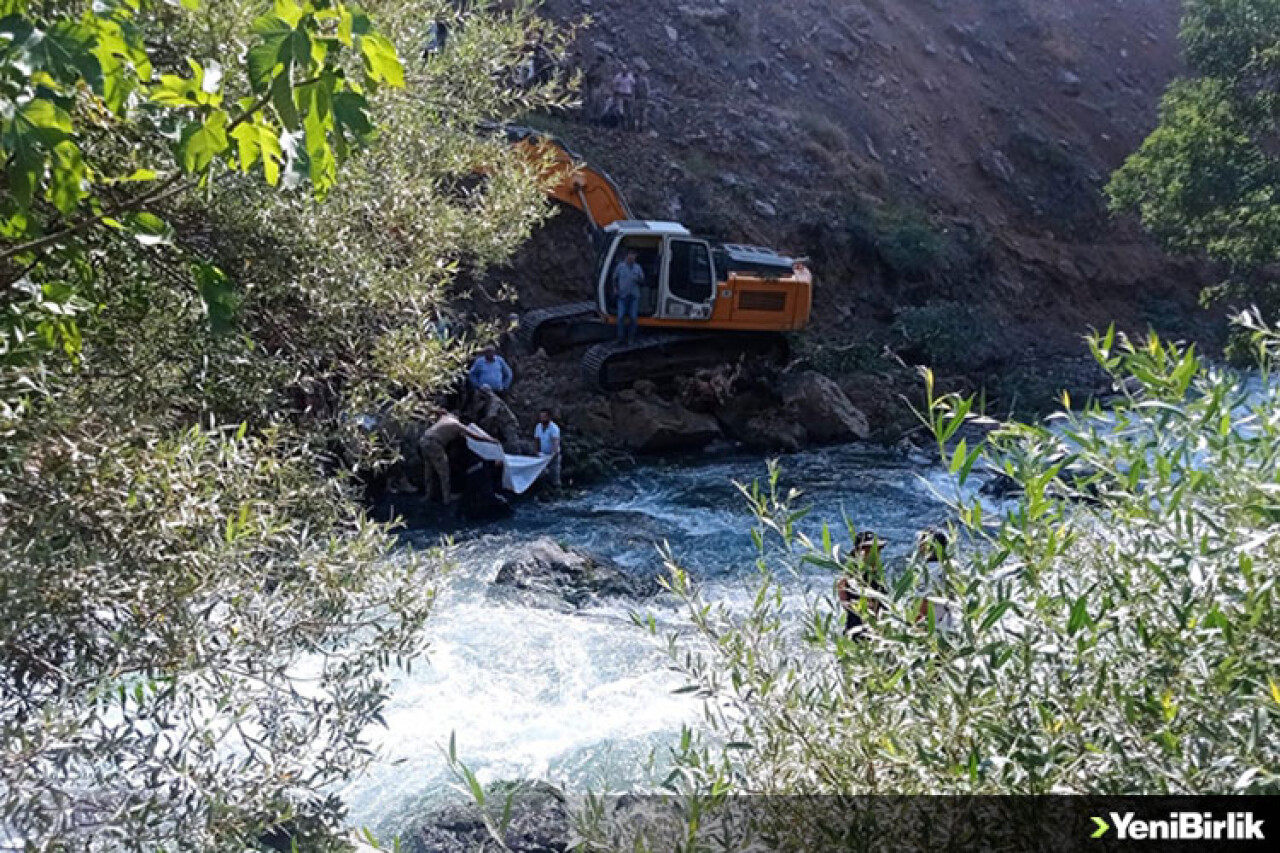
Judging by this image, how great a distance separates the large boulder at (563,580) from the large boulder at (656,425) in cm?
487

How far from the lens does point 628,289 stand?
15789 mm

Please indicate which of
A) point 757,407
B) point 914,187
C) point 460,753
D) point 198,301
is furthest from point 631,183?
point 198,301

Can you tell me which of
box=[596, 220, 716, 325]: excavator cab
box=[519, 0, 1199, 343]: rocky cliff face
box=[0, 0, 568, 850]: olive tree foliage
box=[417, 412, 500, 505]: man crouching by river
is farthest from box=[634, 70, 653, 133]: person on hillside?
box=[0, 0, 568, 850]: olive tree foliage

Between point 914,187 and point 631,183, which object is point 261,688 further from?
point 914,187

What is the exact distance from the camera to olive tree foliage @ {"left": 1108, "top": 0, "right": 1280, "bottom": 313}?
16.5 metres

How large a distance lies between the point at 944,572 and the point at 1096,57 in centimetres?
3467

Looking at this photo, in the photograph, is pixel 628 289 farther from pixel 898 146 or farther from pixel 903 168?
pixel 898 146

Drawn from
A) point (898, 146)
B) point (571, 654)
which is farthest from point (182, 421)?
point (898, 146)

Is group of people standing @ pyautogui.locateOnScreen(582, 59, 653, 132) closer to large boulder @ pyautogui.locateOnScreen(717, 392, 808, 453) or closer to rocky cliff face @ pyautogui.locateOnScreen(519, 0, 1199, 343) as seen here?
rocky cliff face @ pyautogui.locateOnScreen(519, 0, 1199, 343)

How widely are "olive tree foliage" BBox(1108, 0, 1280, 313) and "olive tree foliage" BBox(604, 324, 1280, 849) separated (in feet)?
52.6

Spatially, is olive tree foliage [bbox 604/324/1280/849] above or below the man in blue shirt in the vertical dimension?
above

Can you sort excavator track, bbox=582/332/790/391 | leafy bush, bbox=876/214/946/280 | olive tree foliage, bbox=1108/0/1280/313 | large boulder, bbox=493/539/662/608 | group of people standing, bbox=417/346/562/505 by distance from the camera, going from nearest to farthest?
large boulder, bbox=493/539/662/608
group of people standing, bbox=417/346/562/505
excavator track, bbox=582/332/790/391
olive tree foliage, bbox=1108/0/1280/313
leafy bush, bbox=876/214/946/280

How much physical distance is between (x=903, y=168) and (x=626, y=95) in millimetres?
7530

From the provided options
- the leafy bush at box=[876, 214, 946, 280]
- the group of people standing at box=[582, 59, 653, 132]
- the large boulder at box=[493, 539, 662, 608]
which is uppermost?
the group of people standing at box=[582, 59, 653, 132]
